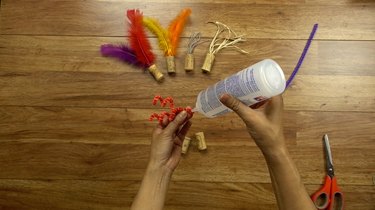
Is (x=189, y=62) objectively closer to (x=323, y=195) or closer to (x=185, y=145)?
(x=185, y=145)

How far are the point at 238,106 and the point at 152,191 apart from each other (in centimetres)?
28

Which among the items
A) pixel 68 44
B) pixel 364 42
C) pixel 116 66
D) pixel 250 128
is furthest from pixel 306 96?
pixel 68 44

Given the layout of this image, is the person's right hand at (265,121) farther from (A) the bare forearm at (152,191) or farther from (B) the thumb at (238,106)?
(A) the bare forearm at (152,191)

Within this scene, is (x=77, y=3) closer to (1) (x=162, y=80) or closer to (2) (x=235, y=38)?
(1) (x=162, y=80)

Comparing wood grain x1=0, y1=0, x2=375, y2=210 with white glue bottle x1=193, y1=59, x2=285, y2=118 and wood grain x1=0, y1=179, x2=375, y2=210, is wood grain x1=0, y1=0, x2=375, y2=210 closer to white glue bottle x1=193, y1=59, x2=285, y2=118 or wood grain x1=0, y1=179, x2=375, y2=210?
wood grain x1=0, y1=179, x2=375, y2=210

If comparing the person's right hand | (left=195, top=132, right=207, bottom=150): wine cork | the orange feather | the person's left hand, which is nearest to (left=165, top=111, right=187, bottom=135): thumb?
the person's left hand

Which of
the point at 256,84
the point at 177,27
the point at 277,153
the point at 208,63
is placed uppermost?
the point at 177,27

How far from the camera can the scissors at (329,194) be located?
3.55 ft

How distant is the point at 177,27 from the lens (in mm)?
1172

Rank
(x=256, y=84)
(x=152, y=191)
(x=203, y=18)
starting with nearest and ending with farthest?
1. (x=256, y=84)
2. (x=152, y=191)
3. (x=203, y=18)

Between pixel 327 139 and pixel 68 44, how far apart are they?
90cm

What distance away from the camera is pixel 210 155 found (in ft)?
3.73

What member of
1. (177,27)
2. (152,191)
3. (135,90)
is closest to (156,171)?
(152,191)

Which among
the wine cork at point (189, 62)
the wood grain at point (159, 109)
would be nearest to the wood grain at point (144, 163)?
the wood grain at point (159, 109)
